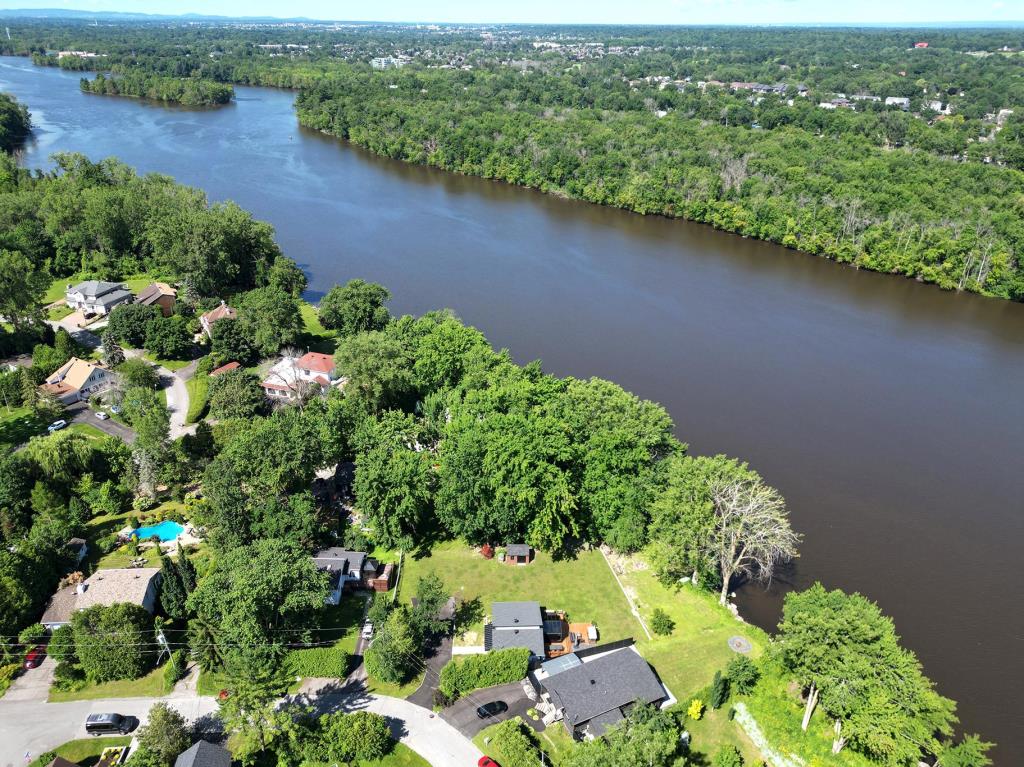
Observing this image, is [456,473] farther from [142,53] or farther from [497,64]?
[142,53]

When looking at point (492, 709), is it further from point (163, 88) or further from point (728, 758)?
point (163, 88)

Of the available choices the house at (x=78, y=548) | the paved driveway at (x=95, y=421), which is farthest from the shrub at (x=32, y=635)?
the paved driveway at (x=95, y=421)

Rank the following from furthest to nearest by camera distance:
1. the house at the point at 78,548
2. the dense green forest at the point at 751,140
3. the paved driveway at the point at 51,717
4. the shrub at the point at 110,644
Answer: the dense green forest at the point at 751,140 → the house at the point at 78,548 → the shrub at the point at 110,644 → the paved driveway at the point at 51,717

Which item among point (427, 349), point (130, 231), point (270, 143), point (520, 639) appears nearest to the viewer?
point (520, 639)

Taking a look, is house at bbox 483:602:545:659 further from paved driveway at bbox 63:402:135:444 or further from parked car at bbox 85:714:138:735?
paved driveway at bbox 63:402:135:444

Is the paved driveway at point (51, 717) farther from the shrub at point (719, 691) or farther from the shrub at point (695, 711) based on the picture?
the shrub at point (719, 691)

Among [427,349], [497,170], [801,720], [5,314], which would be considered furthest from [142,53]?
[801,720]

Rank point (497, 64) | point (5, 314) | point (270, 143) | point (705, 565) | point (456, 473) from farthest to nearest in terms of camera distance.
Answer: point (497, 64) → point (270, 143) → point (5, 314) → point (456, 473) → point (705, 565)
